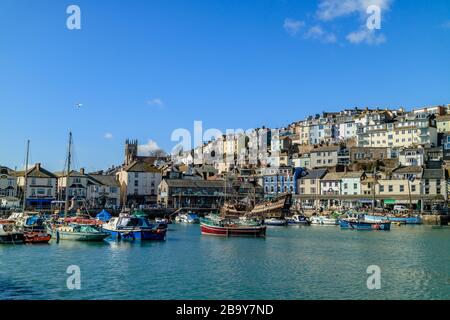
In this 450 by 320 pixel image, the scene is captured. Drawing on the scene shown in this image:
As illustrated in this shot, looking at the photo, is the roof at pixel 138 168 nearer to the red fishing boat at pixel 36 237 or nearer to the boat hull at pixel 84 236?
the boat hull at pixel 84 236

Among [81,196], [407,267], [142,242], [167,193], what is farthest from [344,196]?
[407,267]

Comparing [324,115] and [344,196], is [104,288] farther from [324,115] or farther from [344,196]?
[324,115]

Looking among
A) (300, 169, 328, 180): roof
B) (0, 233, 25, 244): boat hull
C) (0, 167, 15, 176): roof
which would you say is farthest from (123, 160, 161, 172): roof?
(0, 233, 25, 244): boat hull

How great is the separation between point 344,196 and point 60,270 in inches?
2666

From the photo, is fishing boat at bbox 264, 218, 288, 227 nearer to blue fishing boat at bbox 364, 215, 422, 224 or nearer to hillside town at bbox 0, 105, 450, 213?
hillside town at bbox 0, 105, 450, 213

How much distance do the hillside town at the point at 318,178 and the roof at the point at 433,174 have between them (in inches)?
5.9

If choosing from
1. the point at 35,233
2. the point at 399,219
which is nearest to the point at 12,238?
the point at 35,233

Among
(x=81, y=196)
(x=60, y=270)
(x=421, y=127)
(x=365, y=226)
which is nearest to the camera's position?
(x=60, y=270)

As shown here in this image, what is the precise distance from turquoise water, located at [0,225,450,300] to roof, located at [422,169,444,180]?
41.4 meters

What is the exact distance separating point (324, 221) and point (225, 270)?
157 ft

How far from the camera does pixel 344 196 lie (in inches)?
3418

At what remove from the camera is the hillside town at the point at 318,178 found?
81875 mm

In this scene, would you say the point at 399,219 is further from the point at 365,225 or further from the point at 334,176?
the point at 334,176

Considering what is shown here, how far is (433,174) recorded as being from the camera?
80500 mm
